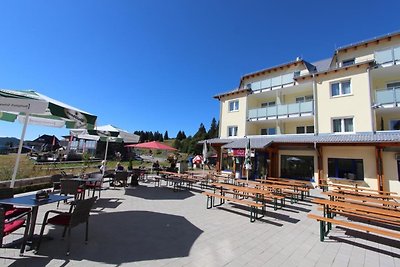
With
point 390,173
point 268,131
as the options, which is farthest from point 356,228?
point 268,131

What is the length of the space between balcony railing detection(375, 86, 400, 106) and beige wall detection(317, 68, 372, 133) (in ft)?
1.84

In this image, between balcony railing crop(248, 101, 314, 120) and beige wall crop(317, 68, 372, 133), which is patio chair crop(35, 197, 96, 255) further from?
balcony railing crop(248, 101, 314, 120)

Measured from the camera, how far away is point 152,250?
4340 millimetres

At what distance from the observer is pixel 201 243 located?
4824mm

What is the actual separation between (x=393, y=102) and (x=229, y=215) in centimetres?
1409

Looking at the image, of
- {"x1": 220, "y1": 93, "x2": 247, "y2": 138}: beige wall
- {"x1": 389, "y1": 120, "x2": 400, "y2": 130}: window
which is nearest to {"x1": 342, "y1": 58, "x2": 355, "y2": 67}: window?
{"x1": 389, "y1": 120, "x2": 400, "y2": 130}: window

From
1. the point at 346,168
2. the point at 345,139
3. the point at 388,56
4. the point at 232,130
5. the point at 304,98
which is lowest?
the point at 346,168

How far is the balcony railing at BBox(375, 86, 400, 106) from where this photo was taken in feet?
44.7

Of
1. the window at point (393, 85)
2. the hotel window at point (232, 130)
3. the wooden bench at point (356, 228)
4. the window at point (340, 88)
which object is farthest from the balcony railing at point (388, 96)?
the wooden bench at point (356, 228)

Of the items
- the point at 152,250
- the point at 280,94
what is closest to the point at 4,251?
the point at 152,250

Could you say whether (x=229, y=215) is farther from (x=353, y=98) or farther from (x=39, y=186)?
(x=353, y=98)

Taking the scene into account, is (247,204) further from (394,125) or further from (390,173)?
(394,125)

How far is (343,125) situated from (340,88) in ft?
9.80

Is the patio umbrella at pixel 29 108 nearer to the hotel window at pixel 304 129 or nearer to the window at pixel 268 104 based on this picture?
the hotel window at pixel 304 129
